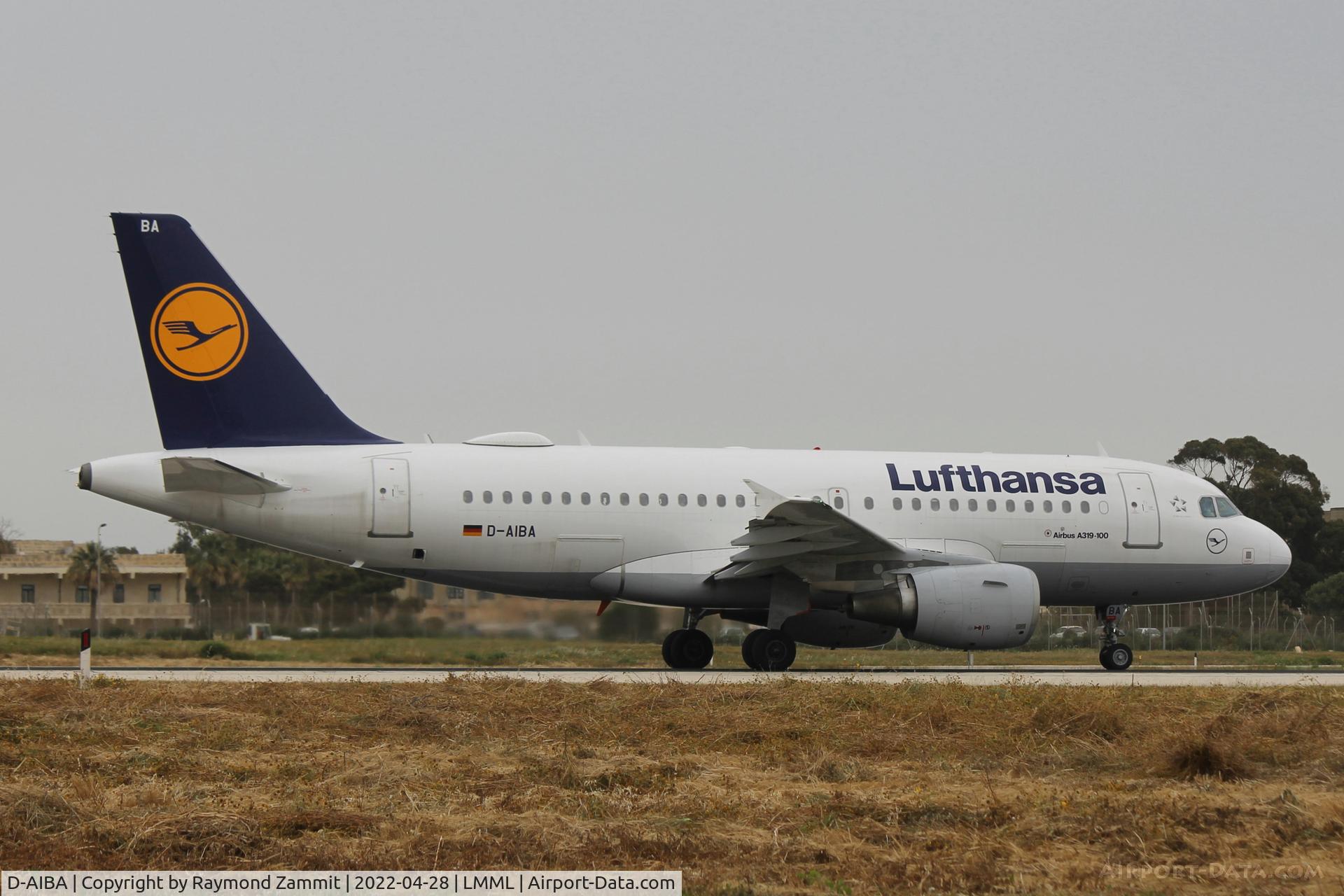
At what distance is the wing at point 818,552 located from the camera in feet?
64.1

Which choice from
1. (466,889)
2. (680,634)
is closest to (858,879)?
(466,889)

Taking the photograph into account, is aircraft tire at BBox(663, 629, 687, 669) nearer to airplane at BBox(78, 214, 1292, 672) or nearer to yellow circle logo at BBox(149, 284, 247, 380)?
airplane at BBox(78, 214, 1292, 672)

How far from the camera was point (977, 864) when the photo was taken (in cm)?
705

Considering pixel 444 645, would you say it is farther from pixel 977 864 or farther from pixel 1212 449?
pixel 1212 449

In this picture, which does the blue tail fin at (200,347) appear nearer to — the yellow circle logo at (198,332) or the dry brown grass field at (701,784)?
the yellow circle logo at (198,332)

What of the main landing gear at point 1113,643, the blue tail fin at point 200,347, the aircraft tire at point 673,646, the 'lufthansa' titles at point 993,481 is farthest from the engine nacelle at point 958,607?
the blue tail fin at point 200,347

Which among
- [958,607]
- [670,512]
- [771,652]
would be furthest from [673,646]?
[958,607]

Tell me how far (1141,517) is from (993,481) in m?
2.67

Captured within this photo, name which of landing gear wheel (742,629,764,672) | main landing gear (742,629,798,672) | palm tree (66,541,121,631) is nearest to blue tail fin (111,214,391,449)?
landing gear wheel (742,629,764,672)

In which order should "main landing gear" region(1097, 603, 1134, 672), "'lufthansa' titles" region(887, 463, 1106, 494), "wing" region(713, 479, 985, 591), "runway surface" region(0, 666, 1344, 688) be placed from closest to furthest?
"runway surface" region(0, 666, 1344, 688) → "wing" region(713, 479, 985, 591) → "'lufthansa' titles" region(887, 463, 1106, 494) → "main landing gear" region(1097, 603, 1134, 672)

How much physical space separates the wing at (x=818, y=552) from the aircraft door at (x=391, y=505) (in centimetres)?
455

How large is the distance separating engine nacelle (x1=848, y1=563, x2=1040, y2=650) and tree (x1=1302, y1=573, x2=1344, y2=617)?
30269 mm

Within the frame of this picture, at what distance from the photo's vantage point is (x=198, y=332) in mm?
19734

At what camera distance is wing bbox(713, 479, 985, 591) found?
19.5 metres
